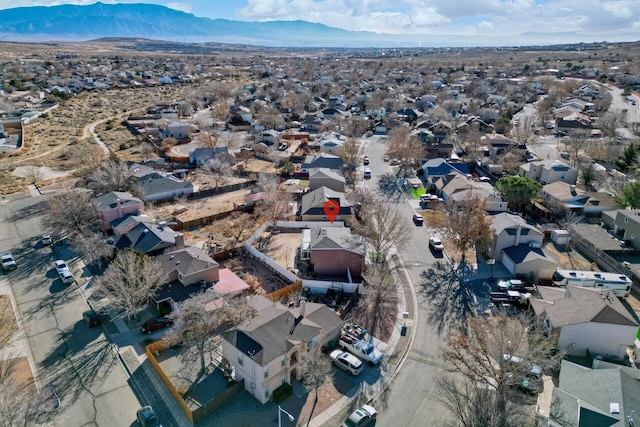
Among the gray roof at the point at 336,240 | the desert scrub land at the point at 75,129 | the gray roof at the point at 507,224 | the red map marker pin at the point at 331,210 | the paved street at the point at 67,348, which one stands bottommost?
the desert scrub land at the point at 75,129

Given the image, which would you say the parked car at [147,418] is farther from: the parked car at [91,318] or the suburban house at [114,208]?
the suburban house at [114,208]

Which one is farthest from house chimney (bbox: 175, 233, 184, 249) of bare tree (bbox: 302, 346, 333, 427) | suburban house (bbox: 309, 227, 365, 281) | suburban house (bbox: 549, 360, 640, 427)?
suburban house (bbox: 549, 360, 640, 427)

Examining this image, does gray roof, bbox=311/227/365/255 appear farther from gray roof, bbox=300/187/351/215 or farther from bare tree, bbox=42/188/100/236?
bare tree, bbox=42/188/100/236

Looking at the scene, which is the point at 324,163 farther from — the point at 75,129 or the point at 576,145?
the point at 75,129

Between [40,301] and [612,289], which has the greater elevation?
[612,289]

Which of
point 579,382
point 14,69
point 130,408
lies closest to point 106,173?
point 130,408

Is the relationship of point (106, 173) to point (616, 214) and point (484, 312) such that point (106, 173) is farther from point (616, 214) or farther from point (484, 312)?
point (616, 214)

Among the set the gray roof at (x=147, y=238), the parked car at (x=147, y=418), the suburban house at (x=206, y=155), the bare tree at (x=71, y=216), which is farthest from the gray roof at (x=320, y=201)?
the parked car at (x=147, y=418)
